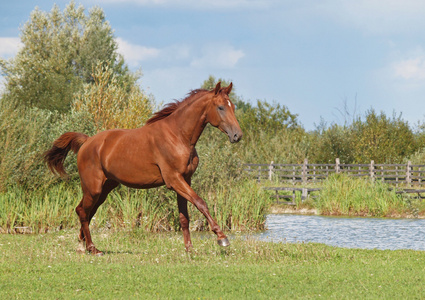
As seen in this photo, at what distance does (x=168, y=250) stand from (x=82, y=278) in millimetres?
2820

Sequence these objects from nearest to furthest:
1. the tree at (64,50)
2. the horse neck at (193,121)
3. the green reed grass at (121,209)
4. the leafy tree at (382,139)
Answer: the horse neck at (193,121) → the green reed grass at (121,209) → the leafy tree at (382,139) → the tree at (64,50)

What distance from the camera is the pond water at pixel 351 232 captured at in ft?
47.9

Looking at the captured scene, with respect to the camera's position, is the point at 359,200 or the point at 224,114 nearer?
the point at 224,114

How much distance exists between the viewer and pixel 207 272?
811 centimetres

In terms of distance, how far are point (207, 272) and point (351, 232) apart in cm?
1008

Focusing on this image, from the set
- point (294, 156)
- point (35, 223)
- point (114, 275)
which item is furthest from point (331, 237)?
point (294, 156)

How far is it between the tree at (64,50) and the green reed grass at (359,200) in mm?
25614

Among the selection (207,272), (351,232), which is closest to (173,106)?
(207,272)

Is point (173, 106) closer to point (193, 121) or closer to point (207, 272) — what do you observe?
point (193, 121)

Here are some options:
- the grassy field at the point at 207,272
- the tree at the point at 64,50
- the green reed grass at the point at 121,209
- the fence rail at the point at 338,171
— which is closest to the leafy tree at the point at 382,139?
the fence rail at the point at 338,171

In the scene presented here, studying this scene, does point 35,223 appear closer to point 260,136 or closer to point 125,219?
point 125,219

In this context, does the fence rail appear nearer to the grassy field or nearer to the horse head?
the grassy field

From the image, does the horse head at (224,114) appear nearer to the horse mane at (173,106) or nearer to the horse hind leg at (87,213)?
the horse mane at (173,106)

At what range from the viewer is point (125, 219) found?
47.3 ft
